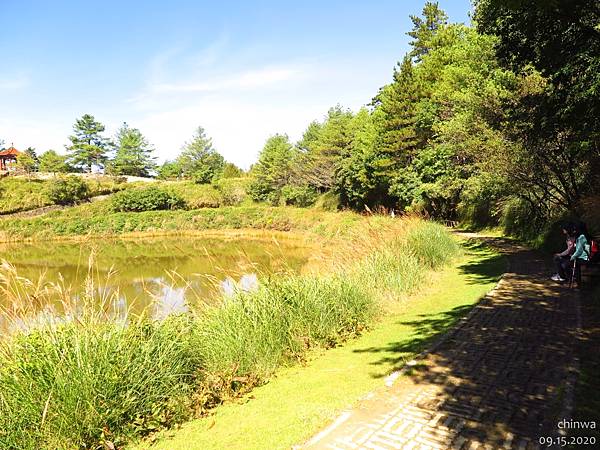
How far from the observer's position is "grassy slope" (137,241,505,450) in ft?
12.3

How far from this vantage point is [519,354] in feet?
16.5

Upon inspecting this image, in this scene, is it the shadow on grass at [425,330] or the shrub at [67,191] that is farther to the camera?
the shrub at [67,191]

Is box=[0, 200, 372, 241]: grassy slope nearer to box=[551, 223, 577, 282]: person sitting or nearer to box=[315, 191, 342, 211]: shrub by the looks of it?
box=[315, 191, 342, 211]: shrub

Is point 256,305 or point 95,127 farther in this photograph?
point 95,127

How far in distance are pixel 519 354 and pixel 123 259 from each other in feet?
79.2

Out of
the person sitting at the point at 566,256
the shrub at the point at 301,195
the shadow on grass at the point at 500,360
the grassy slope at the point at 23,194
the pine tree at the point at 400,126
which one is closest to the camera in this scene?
the shadow on grass at the point at 500,360

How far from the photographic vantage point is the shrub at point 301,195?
41844mm

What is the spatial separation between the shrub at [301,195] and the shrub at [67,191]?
2504 cm

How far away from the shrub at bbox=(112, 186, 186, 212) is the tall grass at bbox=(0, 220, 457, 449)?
40.2 meters

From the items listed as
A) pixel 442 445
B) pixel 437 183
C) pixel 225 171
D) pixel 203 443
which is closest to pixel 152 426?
pixel 203 443

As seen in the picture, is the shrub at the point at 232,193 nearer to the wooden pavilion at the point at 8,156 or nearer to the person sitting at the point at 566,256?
the wooden pavilion at the point at 8,156

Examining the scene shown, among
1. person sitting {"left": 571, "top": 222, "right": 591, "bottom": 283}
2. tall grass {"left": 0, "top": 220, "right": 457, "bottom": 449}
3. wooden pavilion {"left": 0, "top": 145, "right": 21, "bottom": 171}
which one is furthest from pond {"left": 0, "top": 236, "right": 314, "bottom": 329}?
wooden pavilion {"left": 0, "top": 145, "right": 21, "bottom": 171}

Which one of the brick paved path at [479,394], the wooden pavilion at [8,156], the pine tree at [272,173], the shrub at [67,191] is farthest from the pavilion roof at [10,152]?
the brick paved path at [479,394]

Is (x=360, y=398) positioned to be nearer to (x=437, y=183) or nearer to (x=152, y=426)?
(x=152, y=426)
